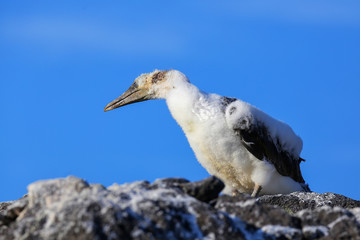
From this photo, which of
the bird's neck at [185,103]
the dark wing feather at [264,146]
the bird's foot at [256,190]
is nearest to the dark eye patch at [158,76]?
the bird's neck at [185,103]

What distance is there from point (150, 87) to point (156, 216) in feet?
25.6

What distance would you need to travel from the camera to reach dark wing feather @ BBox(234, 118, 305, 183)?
37.4 feet

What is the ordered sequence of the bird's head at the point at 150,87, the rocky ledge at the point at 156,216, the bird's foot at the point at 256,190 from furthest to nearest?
the bird's head at the point at 150,87 < the bird's foot at the point at 256,190 < the rocky ledge at the point at 156,216

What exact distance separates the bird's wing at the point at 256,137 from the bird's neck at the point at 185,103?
624 millimetres

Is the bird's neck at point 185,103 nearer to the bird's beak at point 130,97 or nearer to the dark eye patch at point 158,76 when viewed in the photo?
the dark eye patch at point 158,76

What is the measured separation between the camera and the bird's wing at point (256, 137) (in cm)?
1132

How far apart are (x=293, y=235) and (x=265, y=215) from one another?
296 mm

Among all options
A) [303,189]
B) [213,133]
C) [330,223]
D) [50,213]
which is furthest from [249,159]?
[50,213]

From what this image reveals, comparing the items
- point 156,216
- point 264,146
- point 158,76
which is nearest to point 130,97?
point 158,76

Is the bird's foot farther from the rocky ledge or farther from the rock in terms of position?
the rocky ledge

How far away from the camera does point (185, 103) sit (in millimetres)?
11477

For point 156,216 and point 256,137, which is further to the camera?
point 256,137

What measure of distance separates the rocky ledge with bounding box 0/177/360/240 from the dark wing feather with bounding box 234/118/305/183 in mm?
→ 5427

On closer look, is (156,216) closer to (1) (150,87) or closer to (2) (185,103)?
(2) (185,103)
